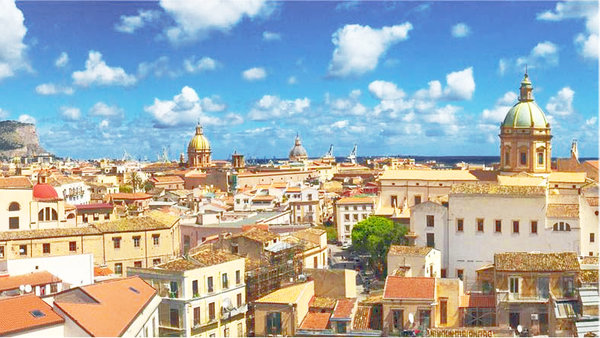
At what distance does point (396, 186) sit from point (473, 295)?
90.4 ft

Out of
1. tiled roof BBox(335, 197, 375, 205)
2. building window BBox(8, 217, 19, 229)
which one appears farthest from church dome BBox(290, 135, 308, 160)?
building window BBox(8, 217, 19, 229)

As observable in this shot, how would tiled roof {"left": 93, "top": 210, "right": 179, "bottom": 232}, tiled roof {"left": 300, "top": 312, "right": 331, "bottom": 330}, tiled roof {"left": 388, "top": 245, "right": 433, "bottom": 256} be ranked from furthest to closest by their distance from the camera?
tiled roof {"left": 93, "top": 210, "right": 179, "bottom": 232} < tiled roof {"left": 388, "top": 245, "right": 433, "bottom": 256} < tiled roof {"left": 300, "top": 312, "right": 331, "bottom": 330}

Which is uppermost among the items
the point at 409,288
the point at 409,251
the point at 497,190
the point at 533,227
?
the point at 497,190

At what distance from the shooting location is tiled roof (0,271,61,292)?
2309 centimetres

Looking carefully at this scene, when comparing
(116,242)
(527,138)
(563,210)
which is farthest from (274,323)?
(527,138)

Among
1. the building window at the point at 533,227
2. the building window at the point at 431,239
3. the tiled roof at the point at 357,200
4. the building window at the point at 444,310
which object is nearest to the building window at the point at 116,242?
the building window at the point at 431,239

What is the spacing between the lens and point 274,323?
25.4m

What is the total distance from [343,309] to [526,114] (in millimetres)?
34953

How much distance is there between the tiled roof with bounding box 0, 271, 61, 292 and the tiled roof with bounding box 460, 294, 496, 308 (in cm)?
1516

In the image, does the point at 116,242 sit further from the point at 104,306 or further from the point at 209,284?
the point at 104,306

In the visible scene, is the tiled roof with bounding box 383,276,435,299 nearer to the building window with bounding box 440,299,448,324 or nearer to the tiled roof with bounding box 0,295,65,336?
the building window with bounding box 440,299,448,324

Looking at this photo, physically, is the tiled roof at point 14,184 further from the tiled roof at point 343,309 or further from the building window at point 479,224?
the building window at point 479,224

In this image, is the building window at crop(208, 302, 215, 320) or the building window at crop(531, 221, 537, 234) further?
the building window at crop(531, 221, 537, 234)

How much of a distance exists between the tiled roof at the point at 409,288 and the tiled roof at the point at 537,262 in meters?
3.12
